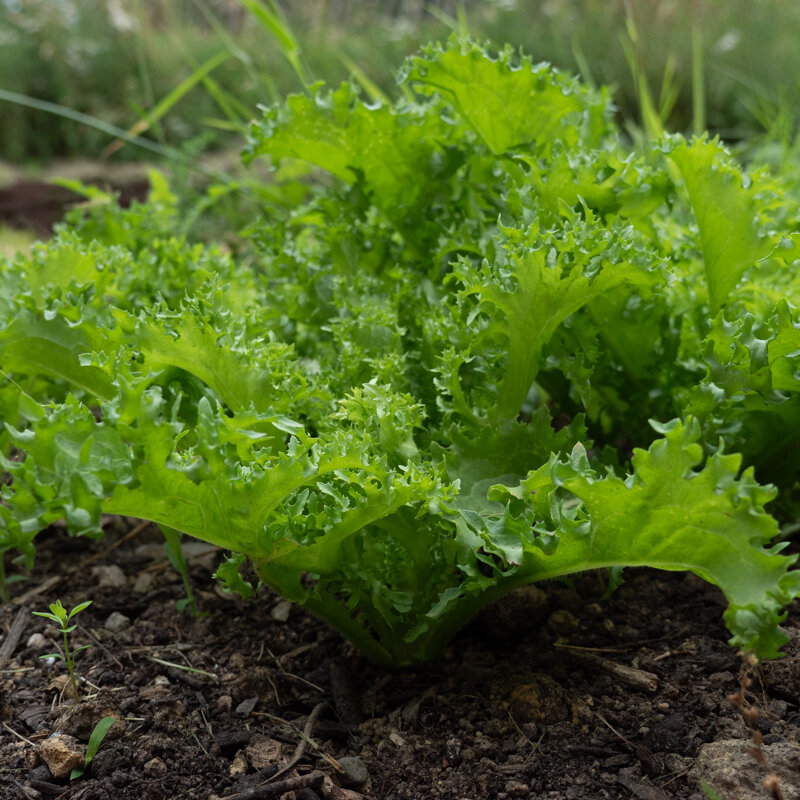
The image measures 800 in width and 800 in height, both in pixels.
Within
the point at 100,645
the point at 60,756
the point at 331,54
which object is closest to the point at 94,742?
the point at 60,756

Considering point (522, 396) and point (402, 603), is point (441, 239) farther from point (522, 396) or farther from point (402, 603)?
point (402, 603)

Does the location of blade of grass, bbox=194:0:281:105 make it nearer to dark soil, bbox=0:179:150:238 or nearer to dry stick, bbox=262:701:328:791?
dark soil, bbox=0:179:150:238

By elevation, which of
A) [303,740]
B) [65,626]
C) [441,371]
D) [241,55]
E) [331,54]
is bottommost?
[303,740]

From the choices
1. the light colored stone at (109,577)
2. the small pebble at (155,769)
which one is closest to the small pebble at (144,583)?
the light colored stone at (109,577)

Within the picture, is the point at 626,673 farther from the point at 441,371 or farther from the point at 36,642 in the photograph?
the point at 36,642

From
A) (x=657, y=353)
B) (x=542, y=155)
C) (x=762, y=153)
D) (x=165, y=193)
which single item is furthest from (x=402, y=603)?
(x=762, y=153)

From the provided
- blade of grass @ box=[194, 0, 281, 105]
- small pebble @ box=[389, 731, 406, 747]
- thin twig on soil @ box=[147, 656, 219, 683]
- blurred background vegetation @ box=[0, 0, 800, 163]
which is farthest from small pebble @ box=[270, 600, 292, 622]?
blurred background vegetation @ box=[0, 0, 800, 163]

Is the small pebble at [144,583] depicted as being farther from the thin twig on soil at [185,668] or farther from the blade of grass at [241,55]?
the blade of grass at [241,55]
